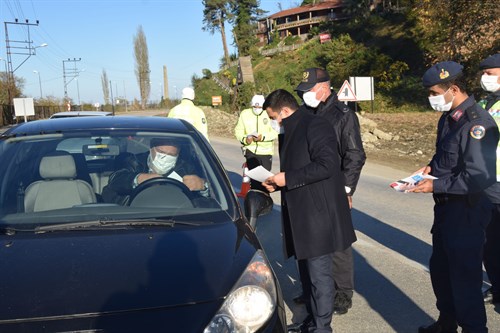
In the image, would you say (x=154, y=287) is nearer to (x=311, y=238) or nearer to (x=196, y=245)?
(x=196, y=245)

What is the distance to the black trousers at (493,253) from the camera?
4.48 m

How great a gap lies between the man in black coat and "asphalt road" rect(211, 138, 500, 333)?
647mm

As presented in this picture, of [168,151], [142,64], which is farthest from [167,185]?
[142,64]

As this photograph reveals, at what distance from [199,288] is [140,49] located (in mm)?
106332

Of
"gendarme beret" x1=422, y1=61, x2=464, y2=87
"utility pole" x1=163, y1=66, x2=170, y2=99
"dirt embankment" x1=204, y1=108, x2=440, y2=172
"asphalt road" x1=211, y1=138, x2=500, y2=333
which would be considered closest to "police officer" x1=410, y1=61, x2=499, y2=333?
"gendarme beret" x1=422, y1=61, x2=464, y2=87

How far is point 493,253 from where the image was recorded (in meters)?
4.50

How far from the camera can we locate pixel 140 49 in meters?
104

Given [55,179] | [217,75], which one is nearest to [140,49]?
[217,75]

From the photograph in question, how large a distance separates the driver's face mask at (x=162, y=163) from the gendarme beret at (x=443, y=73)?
6.44 feet

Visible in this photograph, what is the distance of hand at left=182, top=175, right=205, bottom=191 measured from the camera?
12.3 feet

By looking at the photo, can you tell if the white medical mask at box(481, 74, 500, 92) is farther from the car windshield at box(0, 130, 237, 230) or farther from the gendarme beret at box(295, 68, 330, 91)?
the car windshield at box(0, 130, 237, 230)

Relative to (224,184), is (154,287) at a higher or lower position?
lower

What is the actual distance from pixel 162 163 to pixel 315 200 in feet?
4.30

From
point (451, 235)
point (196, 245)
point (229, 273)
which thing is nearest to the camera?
point (229, 273)
